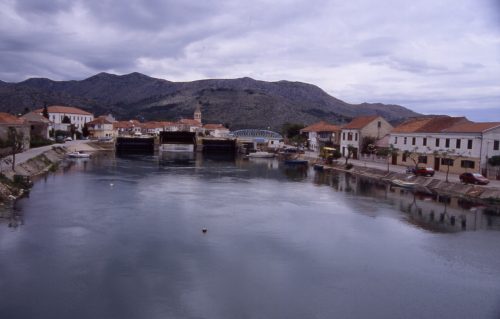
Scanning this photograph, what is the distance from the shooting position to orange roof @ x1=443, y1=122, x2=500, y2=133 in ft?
97.9

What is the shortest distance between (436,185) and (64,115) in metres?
74.0

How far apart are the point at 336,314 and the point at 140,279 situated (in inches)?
258

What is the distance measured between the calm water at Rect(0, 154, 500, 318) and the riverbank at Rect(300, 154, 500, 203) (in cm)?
147

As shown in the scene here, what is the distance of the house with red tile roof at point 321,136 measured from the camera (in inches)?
2200

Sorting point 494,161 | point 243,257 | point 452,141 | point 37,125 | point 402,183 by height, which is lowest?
point 243,257

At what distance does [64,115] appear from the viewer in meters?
78.1

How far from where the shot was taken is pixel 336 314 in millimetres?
10891

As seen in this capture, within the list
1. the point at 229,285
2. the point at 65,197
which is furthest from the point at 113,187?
the point at 229,285

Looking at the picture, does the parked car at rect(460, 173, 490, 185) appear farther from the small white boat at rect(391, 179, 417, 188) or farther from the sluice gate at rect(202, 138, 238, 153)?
the sluice gate at rect(202, 138, 238, 153)

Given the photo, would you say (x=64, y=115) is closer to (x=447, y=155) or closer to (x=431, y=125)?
(x=431, y=125)

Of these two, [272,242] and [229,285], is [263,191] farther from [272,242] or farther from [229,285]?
[229,285]

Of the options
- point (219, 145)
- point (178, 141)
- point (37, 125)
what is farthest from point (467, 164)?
point (178, 141)

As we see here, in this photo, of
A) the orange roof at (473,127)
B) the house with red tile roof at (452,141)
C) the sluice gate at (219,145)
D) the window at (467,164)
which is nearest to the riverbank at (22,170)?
the sluice gate at (219,145)

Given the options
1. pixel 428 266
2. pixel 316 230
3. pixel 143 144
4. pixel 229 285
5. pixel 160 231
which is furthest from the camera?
pixel 143 144
